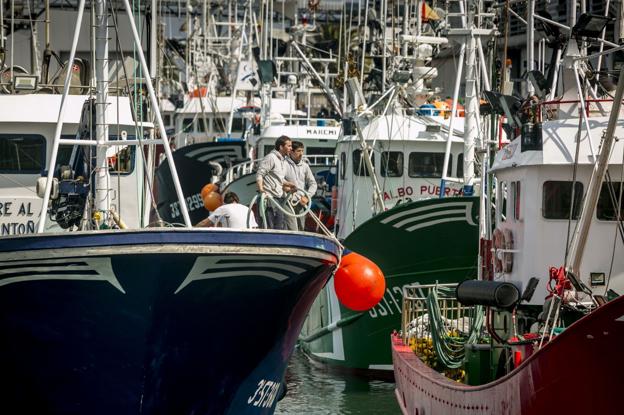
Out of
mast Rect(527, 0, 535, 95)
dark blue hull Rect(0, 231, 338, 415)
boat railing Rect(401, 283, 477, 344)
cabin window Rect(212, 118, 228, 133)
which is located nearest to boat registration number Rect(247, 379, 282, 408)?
dark blue hull Rect(0, 231, 338, 415)

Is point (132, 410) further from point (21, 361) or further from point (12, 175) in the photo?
point (12, 175)

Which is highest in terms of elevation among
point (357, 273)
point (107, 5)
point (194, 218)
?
point (107, 5)

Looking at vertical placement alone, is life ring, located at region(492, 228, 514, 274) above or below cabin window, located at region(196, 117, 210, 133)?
above

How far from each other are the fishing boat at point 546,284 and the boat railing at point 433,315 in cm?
3

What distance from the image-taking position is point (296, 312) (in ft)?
36.5

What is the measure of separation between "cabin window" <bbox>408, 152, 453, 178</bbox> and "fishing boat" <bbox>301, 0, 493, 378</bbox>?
0.01 meters

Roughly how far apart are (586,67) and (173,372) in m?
4.46

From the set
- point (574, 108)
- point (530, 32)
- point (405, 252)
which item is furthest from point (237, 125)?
point (574, 108)

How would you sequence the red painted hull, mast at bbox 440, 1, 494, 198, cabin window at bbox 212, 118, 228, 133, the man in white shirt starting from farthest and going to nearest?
cabin window at bbox 212, 118, 228, 133
mast at bbox 440, 1, 494, 198
the man in white shirt
the red painted hull

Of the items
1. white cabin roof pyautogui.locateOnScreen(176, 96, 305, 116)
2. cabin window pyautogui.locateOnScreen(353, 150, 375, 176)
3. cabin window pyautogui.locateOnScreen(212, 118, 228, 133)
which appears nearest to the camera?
cabin window pyautogui.locateOnScreen(353, 150, 375, 176)

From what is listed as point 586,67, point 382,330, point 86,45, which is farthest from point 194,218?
point 586,67

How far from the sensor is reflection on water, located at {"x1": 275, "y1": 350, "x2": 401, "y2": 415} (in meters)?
14.6

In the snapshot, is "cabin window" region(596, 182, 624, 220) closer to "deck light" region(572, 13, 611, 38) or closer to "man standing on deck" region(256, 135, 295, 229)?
"deck light" region(572, 13, 611, 38)

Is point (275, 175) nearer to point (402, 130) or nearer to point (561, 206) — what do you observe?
point (561, 206)
